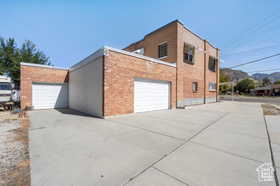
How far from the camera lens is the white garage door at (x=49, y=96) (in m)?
9.92

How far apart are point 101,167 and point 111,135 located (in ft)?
5.66

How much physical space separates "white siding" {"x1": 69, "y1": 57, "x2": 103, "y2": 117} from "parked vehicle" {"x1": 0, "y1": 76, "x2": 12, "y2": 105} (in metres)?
4.95

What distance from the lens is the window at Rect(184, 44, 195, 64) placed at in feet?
38.8

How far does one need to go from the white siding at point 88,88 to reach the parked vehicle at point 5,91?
495 centimetres

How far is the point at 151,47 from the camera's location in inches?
504

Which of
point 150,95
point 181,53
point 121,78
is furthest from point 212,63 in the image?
point 121,78

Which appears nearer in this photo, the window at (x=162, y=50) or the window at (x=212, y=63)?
the window at (x=162, y=50)

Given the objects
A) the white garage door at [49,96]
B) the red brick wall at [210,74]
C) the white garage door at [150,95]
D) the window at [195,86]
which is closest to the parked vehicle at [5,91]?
the white garage door at [49,96]

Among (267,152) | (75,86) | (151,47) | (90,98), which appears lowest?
(267,152)

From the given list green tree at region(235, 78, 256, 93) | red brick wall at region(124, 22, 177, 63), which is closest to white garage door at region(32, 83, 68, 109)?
A: red brick wall at region(124, 22, 177, 63)

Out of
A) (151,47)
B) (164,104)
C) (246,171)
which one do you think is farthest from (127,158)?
(151,47)

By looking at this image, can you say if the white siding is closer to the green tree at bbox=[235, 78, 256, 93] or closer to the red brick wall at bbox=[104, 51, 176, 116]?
the red brick wall at bbox=[104, 51, 176, 116]

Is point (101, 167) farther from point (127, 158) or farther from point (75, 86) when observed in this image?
point (75, 86)

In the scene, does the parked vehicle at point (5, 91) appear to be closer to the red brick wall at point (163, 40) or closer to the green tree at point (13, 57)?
the green tree at point (13, 57)
